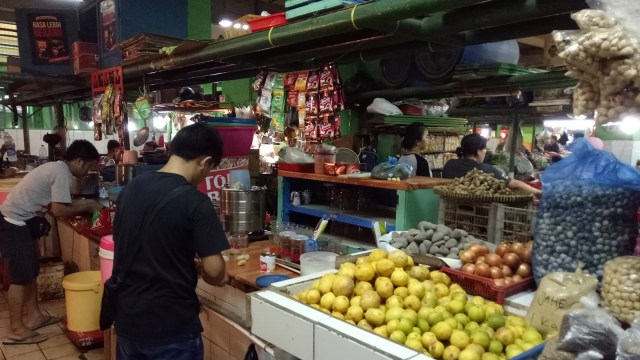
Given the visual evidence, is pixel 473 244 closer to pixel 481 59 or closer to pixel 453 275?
pixel 453 275

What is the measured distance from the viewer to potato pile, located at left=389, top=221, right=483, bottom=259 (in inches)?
94.0

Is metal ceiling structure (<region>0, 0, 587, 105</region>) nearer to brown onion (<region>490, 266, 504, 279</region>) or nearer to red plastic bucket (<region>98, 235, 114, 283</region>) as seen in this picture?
brown onion (<region>490, 266, 504, 279</region>)

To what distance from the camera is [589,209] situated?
1728 millimetres

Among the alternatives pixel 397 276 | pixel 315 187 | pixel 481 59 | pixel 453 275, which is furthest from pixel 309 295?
pixel 481 59

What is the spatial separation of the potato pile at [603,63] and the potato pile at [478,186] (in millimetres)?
1336

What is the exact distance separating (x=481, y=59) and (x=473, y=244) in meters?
1.94

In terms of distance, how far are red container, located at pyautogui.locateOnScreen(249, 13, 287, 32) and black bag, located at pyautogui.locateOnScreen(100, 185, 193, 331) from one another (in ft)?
4.09

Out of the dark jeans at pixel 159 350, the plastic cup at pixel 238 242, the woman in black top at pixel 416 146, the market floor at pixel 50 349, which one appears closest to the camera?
the dark jeans at pixel 159 350

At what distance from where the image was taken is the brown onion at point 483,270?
2.05 m

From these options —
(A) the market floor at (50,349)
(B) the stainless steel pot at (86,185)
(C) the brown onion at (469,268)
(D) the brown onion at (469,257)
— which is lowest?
(A) the market floor at (50,349)

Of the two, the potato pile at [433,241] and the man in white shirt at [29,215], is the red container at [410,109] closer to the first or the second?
the potato pile at [433,241]

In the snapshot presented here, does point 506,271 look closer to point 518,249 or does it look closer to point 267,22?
point 518,249

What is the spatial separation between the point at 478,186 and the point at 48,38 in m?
5.71

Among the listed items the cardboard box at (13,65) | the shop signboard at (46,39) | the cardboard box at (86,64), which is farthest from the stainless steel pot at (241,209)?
the cardboard box at (13,65)
